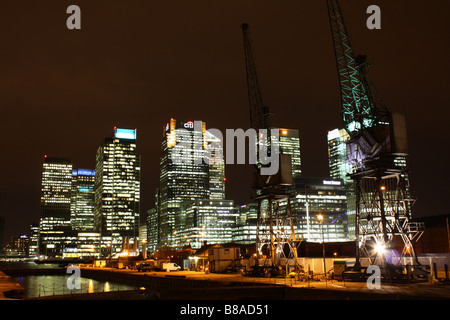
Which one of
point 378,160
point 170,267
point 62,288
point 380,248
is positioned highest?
point 378,160

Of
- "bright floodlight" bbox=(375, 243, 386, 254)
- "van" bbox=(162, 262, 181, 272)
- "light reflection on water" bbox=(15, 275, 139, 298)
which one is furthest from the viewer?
"van" bbox=(162, 262, 181, 272)

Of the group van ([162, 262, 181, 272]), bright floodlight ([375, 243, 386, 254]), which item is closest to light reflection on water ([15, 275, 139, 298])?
van ([162, 262, 181, 272])

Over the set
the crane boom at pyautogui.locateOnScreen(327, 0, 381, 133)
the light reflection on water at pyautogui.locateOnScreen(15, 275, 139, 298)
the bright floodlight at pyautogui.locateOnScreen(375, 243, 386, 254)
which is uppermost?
the crane boom at pyautogui.locateOnScreen(327, 0, 381, 133)

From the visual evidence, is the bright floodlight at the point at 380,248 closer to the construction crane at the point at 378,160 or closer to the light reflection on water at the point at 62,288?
the construction crane at the point at 378,160

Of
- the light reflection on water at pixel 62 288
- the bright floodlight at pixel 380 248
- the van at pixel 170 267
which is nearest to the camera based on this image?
the bright floodlight at pixel 380 248

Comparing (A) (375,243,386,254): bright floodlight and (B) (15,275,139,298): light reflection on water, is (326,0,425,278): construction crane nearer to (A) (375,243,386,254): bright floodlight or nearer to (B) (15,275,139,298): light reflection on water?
(A) (375,243,386,254): bright floodlight

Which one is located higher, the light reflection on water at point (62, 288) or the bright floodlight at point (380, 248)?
the bright floodlight at point (380, 248)

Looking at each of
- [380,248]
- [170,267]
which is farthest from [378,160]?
[170,267]

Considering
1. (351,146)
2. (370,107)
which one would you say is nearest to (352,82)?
(370,107)

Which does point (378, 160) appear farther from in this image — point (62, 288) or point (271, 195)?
point (62, 288)

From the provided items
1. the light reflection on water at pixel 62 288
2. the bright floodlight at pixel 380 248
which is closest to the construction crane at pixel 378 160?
the bright floodlight at pixel 380 248

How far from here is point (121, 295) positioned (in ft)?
139
